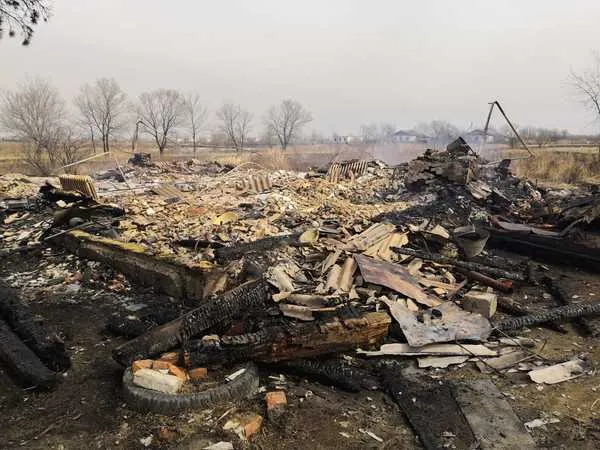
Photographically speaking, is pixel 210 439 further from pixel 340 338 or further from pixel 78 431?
pixel 340 338

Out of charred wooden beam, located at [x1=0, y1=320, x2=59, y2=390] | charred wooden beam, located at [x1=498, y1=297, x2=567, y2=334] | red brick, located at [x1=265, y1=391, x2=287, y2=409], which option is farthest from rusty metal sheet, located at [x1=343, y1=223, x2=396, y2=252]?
charred wooden beam, located at [x1=0, y1=320, x2=59, y2=390]

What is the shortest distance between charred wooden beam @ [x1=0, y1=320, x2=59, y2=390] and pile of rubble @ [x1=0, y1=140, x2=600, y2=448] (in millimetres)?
569

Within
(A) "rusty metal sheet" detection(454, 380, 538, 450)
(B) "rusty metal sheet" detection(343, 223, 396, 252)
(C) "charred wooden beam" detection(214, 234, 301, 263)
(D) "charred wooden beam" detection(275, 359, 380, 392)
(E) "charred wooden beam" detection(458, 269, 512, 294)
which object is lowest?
(A) "rusty metal sheet" detection(454, 380, 538, 450)

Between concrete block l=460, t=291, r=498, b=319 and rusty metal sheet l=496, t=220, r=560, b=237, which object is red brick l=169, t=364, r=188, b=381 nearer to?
concrete block l=460, t=291, r=498, b=319

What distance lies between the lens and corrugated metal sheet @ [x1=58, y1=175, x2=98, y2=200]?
35.7 ft

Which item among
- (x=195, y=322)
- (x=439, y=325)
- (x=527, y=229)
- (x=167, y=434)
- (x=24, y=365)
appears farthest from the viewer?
(x=527, y=229)

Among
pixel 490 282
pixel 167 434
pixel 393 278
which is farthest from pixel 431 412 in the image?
pixel 490 282

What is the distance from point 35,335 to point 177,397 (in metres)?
1.86

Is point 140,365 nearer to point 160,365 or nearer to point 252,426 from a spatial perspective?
point 160,365

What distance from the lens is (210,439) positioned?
2910mm

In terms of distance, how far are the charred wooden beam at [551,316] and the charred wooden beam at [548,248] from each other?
2.29m

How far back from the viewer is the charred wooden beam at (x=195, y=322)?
3705 millimetres

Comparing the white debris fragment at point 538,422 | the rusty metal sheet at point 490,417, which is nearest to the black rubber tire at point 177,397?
the rusty metal sheet at point 490,417

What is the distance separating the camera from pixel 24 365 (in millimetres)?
3578
